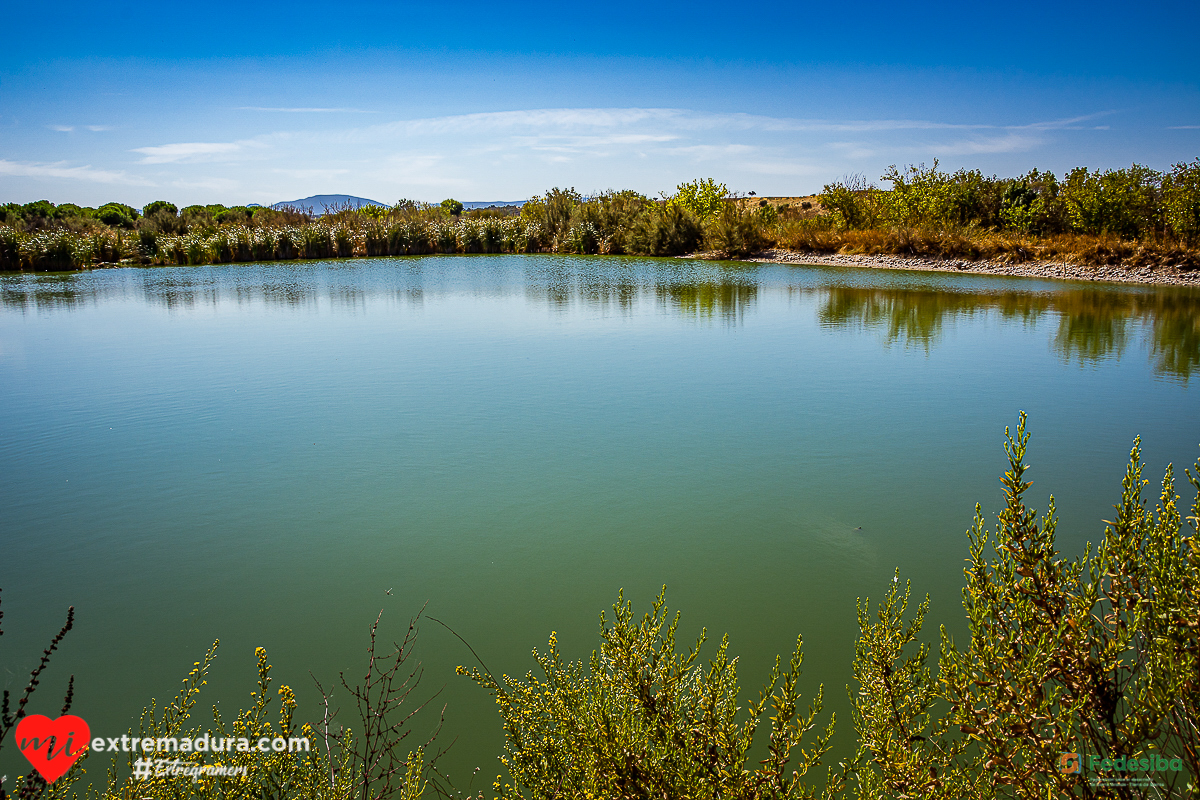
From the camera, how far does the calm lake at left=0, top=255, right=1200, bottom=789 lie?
2854 mm

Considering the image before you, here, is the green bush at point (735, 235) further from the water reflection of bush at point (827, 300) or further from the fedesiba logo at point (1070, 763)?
the fedesiba logo at point (1070, 763)

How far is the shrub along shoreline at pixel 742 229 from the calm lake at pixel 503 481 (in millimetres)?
9180

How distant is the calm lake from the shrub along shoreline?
30.1 feet

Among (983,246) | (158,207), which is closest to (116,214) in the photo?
(158,207)

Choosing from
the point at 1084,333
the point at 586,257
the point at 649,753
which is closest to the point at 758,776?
the point at 649,753

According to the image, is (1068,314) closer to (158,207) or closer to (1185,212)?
(1185,212)

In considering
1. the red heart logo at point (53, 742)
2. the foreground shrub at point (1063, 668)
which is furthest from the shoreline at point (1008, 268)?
the red heart logo at point (53, 742)

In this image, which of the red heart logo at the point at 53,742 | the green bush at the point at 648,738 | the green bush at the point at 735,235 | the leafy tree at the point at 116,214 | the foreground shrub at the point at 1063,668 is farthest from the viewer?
the leafy tree at the point at 116,214

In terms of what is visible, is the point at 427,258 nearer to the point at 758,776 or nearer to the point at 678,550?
the point at 678,550

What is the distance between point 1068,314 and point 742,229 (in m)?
13.2

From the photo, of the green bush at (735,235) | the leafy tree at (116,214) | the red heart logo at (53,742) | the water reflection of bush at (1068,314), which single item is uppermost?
the leafy tree at (116,214)

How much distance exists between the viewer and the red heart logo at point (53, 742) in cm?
169

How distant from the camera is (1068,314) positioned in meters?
10.8

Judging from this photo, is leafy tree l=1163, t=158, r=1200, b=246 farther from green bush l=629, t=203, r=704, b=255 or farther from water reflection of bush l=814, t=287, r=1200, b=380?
green bush l=629, t=203, r=704, b=255
